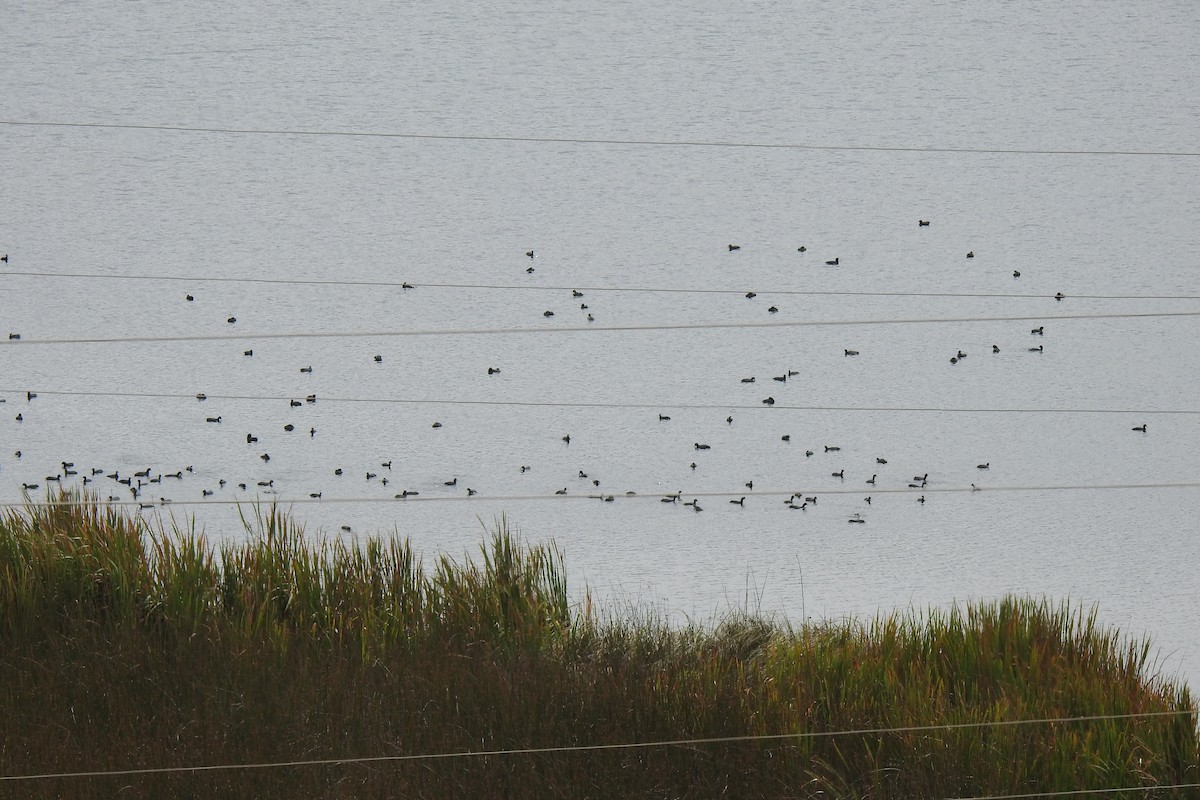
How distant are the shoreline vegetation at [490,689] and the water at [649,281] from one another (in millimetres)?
721

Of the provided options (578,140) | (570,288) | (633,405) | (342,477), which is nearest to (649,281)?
(570,288)

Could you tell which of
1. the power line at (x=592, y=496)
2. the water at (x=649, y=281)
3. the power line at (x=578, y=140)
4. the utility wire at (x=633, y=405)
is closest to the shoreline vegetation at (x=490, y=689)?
the power line at (x=592, y=496)

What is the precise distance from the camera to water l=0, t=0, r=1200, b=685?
786 centimetres

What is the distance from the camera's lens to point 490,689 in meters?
6.38

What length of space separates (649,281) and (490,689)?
10.0ft

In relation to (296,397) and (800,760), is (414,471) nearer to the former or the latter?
(296,397)

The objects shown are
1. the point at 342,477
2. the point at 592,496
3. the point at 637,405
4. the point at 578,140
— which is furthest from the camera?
the point at 578,140

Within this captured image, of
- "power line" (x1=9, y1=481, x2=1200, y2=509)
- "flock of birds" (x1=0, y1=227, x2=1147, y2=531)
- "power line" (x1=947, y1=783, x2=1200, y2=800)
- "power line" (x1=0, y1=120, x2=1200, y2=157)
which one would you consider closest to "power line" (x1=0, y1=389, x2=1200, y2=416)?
"flock of birds" (x1=0, y1=227, x2=1147, y2=531)

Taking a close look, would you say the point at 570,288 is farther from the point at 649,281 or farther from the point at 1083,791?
the point at 1083,791

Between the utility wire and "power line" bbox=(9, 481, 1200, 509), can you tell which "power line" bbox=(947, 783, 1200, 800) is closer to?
"power line" bbox=(9, 481, 1200, 509)

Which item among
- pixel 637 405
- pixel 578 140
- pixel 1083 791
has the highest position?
pixel 578 140

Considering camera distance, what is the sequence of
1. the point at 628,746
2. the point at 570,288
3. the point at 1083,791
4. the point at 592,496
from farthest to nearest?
1. the point at 570,288
2. the point at 592,496
3. the point at 628,746
4. the point at 1083,791

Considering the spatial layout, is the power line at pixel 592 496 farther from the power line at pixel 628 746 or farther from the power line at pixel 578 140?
the power line at pixel 578 140

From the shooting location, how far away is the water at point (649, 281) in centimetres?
786
